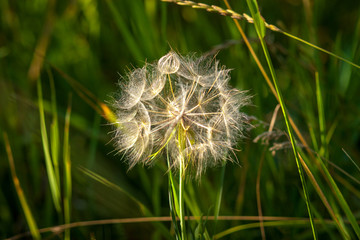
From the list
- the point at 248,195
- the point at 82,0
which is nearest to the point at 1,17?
the point at 82,0

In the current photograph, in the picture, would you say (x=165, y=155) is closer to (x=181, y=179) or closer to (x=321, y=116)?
(x=181, y=179)

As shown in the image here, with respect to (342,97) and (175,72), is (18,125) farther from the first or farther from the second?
(342,97)

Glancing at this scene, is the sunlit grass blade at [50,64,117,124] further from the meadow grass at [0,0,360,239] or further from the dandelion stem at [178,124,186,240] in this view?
the dandelion stem at [178,124,186,240]

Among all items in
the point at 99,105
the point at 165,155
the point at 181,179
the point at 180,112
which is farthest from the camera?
the point at 99,105

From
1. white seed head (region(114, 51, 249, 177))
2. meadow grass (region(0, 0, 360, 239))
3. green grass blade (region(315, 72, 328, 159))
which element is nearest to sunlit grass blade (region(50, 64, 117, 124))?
meadow grass (region(0, 0, 360, 239))

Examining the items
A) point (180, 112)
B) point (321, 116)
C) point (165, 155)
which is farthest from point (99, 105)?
point (321, 116)

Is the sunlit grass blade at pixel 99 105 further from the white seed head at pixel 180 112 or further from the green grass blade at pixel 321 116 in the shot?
the green grass blade at pixel 321 116
